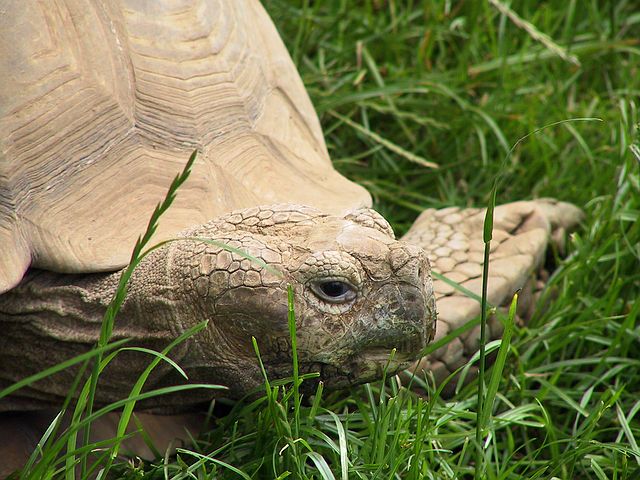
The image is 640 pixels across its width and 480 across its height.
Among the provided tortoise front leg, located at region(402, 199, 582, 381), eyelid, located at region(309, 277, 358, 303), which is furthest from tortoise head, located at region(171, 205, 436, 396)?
tortoise front leg, located at region(402, 199, 582, 381)

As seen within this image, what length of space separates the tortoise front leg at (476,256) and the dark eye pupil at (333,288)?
2.09ft

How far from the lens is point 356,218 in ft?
5.64

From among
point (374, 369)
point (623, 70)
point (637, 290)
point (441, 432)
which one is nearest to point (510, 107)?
point (623, 70)

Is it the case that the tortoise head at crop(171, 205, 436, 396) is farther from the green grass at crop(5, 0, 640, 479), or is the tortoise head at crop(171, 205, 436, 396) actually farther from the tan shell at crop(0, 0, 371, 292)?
the tan shell at crop(0, 0, 371, 292)

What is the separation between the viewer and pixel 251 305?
160 cm

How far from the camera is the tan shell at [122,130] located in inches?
68.1

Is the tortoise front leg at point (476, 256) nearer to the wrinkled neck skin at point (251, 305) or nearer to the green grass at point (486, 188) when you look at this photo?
the green grass at point (486, 188)

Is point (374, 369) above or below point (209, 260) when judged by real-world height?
below

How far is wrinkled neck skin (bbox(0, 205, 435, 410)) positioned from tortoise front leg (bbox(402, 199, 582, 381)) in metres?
0.59

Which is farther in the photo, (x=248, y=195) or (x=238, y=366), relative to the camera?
(x=248, y=195)

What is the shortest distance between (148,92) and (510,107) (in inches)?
64.6

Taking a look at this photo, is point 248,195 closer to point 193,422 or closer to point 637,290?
point 193,422

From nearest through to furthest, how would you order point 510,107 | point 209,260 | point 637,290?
point 209,260 < point 637,290 < point 510,107

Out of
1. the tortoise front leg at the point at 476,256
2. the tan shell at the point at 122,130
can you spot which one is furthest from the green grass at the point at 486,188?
the tan shell at the point at 122,130
